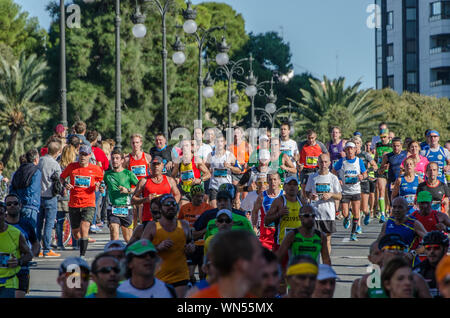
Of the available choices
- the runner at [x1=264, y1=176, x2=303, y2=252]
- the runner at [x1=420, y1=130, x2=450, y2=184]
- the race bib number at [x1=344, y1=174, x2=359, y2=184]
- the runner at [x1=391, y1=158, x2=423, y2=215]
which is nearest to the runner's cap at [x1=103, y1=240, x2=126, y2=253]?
the runner at [x1=264, y1=176, x2=303, y2=252]

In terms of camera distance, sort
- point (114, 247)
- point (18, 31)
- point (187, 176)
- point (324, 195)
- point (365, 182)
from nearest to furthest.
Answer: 1. point (114, 247)
2. point (324, 195)
3. point (187, 176)
4. point (365, 182)
5. point (18, 31)

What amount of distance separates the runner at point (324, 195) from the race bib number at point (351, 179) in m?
3.75

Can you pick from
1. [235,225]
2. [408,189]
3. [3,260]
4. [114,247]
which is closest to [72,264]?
[114,247]

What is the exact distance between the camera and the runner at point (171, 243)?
867 cm

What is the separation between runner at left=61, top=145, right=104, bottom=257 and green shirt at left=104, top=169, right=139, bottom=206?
0.41 metres

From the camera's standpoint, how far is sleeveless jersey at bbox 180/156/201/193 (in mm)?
15392

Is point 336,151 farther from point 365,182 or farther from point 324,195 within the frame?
point 324,195

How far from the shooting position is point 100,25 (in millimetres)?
47781

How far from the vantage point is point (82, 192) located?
1353 centimetres

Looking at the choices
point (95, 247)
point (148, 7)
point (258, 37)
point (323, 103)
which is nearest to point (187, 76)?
point (148, 7)

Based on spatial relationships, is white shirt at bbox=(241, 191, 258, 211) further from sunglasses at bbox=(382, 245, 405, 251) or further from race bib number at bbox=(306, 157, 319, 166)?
sunglasses at bbox=(382, 245, 405, 251)

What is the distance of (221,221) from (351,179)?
340 inches

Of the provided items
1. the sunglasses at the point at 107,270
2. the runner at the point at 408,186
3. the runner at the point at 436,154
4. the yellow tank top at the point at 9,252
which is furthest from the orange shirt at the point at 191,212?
the runner at the point at 436,154
